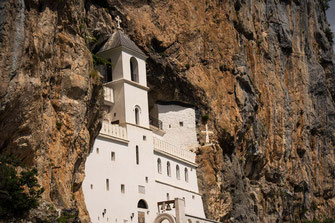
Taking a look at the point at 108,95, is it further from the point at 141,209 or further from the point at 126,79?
the point at 141,209

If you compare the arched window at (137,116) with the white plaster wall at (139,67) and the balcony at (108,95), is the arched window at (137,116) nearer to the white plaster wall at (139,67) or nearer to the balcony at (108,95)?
the balcony at (108,95)

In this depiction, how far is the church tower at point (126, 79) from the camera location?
174ft

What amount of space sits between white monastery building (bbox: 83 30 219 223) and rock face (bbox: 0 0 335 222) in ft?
5.42

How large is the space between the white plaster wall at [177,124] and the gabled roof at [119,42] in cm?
689

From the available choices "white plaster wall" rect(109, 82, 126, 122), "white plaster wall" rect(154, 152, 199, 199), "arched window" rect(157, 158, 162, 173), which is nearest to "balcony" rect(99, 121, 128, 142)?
"white plaster wall" rect(109, 82, 126, 122)

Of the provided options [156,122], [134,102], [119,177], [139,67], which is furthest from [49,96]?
[156,122]

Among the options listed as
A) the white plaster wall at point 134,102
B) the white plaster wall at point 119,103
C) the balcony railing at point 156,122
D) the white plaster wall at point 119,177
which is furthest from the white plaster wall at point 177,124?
the white plaster wall at point 119,103

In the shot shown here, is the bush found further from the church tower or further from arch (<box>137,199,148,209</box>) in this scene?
the church tower

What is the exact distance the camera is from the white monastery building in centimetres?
4728

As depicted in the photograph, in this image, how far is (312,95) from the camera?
280 ft

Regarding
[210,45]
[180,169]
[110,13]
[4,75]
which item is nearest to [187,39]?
[210,45]

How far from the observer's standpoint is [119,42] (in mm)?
54562

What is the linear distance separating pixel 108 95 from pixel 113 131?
4196 millimetres

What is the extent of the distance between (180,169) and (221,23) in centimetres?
1598
